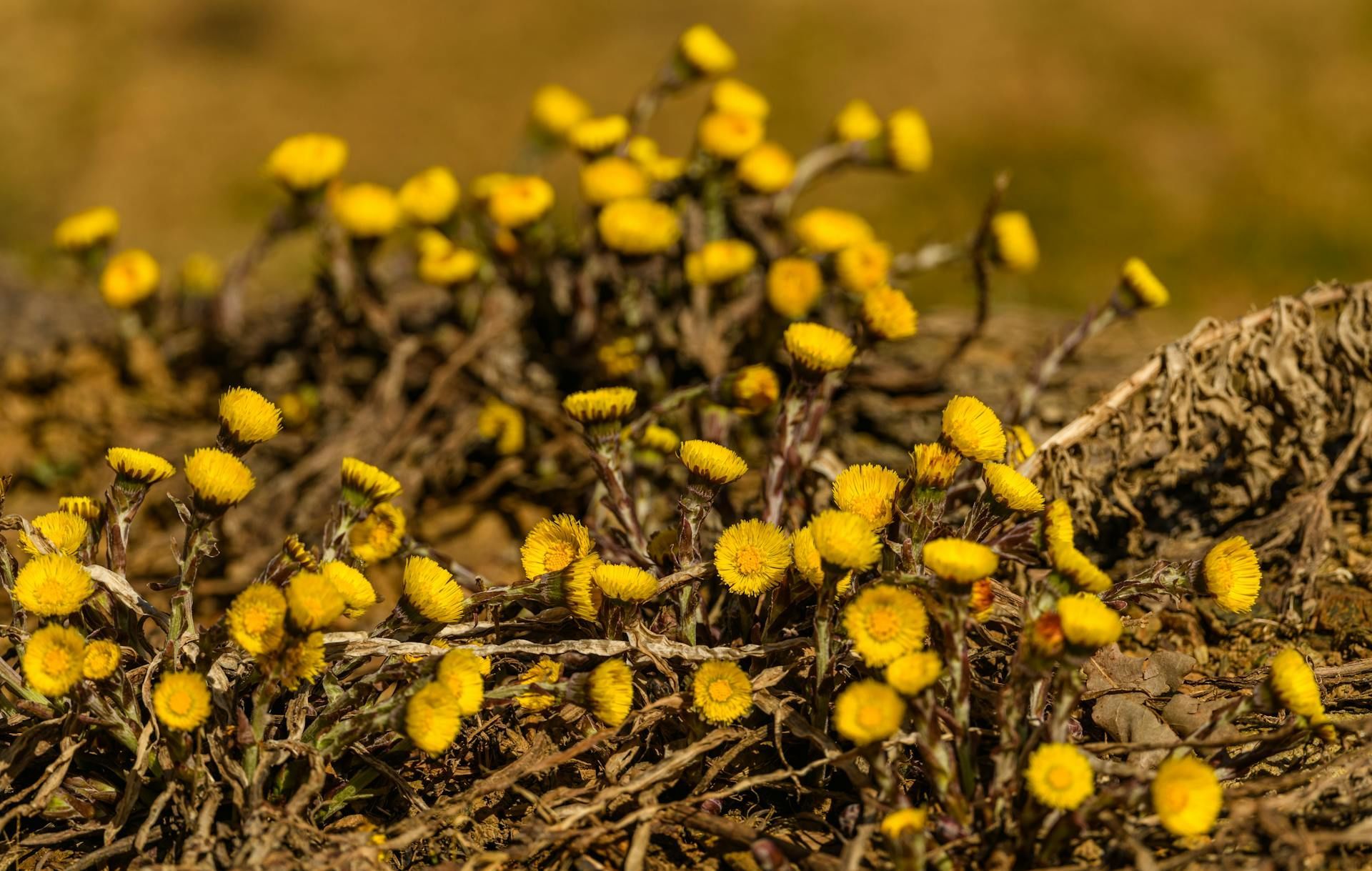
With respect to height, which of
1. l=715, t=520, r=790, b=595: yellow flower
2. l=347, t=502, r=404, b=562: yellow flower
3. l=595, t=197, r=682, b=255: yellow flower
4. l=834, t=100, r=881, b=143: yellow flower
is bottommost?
l=347, t=502, r=404, b=562: yellow flower

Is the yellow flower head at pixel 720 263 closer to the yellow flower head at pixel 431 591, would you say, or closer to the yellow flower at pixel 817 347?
Answer: the yellow flower at pixel 817 347

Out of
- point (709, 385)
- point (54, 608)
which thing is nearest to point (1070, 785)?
point (709, 385)

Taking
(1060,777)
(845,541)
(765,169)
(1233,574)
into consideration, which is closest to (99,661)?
(845,541)

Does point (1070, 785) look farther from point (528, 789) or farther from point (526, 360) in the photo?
point (526, 360)

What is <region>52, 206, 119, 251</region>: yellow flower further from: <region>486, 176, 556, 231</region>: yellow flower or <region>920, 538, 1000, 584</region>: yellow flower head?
<region>920, 538, 1000, 584</region>: yellow flower head

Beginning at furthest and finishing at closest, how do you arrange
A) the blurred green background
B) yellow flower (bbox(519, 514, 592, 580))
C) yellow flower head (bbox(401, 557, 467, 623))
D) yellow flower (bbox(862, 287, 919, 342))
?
the blurred green background → yellow flower (bbox(862, 287, 919, 342)) → yellow flower (bbox(519, 514, 592, 580)) → yellow flower head (bbox(401, 557, 467, 623))

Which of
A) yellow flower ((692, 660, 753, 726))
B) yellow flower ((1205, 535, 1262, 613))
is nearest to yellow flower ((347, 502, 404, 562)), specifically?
yellow flower ((692, 660, 753, 726))
